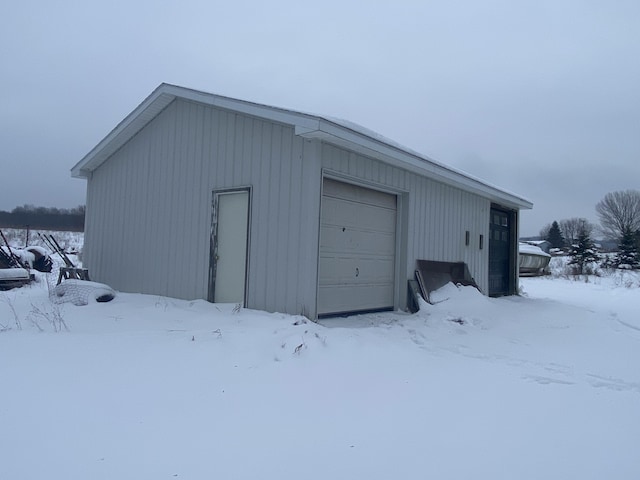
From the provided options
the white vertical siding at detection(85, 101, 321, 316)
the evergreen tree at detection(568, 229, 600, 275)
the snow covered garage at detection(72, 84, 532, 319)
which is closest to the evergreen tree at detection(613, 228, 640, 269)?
the evergreen tree at detection(568, 229, 600, 275)

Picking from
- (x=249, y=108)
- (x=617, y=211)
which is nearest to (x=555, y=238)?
(x=617, y=211)

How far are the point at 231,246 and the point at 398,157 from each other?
3167 mm

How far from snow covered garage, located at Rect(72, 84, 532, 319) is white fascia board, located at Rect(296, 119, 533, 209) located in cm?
2

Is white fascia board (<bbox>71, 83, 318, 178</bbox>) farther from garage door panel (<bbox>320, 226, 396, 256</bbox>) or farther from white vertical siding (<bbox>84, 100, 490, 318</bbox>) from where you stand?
garage door panel (<bbox>320, 226, 396, 256</bbox>)

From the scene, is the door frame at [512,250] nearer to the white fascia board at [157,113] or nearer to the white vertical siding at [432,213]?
the white vertical siding at [432,213]

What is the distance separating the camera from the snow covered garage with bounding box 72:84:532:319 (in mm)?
6469

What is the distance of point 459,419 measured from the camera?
3182 millimetres

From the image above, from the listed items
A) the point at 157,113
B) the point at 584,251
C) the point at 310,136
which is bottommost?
the point at 584,251

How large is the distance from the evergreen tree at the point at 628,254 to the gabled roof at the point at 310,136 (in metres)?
21.2

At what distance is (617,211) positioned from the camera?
46375mm

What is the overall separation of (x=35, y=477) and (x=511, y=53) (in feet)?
40.2

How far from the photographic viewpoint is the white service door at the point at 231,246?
716 cm

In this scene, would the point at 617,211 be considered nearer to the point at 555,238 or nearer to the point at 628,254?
the point at 555,238

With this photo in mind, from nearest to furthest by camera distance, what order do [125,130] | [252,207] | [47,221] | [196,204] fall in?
[252,207]
[196,204]
[125,130]
[47,221]
